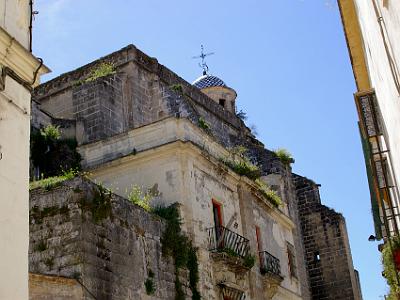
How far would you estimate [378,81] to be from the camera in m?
11.1

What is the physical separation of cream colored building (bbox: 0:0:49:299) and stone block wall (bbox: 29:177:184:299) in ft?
Result: 16.8

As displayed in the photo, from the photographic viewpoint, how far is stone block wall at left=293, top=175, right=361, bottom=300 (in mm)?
30516

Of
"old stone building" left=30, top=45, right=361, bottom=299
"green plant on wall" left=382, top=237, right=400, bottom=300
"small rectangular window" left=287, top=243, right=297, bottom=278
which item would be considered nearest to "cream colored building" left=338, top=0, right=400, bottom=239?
"green plant on wall" left=382, top=237, right=400, bottom=300

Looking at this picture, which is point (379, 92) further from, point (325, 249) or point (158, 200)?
point (325, 249)

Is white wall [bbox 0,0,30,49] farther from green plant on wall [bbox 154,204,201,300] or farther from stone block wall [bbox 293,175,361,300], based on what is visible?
stone block wall [bbox 293,175,361,300]

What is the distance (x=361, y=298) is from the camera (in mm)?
30625

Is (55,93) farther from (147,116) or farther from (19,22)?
(19,22)

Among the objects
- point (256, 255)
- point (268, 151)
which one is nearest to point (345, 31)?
point (256, 255)

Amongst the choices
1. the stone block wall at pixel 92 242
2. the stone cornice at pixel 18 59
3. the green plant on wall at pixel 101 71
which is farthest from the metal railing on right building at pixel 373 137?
the green plant on wall at pixel 101 71

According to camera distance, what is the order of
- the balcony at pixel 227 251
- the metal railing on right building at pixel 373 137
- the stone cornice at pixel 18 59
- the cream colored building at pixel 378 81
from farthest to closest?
the balcony at pixel 227 251 < the metal railing on right building at pixel 373 137 < the stone cornice at pixel 18 59 < the cream colored building at pixel 378 81

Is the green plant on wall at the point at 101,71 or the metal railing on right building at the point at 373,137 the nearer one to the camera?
the metal railing on right building at the point at 373,137

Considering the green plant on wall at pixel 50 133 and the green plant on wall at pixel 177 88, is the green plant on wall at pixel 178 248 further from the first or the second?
the green plant on wall at pixel 177 88

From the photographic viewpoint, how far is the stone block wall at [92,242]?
14.2 metres

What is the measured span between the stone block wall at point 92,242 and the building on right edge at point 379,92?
507 cm
